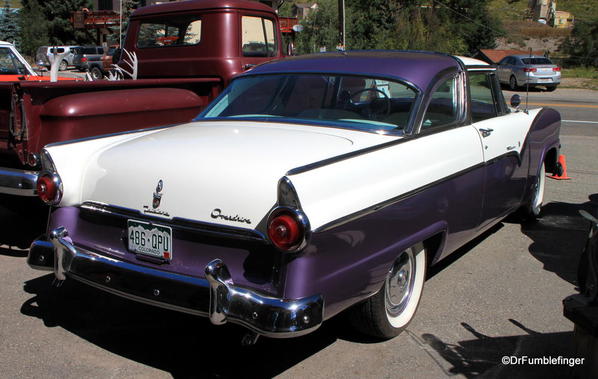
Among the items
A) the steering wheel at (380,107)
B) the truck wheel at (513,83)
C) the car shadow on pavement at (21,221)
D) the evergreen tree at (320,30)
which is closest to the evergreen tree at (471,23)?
the evergreen tree at (320,30)

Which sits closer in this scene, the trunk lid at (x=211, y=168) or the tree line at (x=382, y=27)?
the trunk lid at (x=211, y=168)

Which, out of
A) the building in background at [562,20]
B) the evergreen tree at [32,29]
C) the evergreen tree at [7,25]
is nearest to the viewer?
the evergreen tree at [7,25]

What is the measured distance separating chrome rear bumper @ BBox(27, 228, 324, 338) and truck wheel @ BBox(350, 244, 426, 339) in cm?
71

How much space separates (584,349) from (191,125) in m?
2.79

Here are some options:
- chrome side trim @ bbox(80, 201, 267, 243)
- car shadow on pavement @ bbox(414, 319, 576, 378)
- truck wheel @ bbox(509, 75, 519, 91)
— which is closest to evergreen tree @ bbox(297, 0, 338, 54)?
truck wheel @ bbox(509, 75, 519, 91)

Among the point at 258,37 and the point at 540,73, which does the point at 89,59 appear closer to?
the point at 540,73

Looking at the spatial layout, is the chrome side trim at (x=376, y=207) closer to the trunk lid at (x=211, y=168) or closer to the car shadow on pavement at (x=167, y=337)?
the trunk lid at (x=211, y=168)

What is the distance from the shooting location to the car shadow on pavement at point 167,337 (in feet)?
11.1

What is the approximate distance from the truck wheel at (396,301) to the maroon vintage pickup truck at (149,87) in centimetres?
267

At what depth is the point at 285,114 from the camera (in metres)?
4.13

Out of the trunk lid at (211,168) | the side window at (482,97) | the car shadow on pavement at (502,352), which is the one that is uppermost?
the side window at (482,97)

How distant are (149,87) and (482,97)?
298cm

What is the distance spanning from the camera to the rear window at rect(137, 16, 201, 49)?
6.98 m

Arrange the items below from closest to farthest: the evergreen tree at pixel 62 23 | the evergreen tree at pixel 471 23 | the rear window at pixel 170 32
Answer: the rear window at pixel 170 32 < the evergreen tree at pixel 471 23 < the evergreen tree at pixel 62 23
